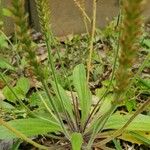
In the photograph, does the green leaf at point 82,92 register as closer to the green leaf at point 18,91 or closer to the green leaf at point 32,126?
the green leaf at point 32,126

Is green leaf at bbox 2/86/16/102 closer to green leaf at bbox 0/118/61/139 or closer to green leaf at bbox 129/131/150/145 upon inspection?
green leaf at bbox 0/118/61/139

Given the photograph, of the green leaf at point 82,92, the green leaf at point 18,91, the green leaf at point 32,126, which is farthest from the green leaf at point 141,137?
the green leaf at point 18,91

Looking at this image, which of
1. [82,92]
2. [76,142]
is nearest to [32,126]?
[76,142]

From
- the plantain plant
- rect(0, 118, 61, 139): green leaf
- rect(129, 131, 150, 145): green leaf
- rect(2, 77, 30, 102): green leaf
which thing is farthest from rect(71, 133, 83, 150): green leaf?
rect(2, 77, 30, 102): green leaf

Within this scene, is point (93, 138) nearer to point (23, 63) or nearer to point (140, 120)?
point (140, 120)

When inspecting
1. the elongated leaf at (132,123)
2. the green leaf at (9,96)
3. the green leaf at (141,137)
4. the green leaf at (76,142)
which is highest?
the green leaf at (9,96)

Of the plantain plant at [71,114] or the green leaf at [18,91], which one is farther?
the green leaf at [18,91]

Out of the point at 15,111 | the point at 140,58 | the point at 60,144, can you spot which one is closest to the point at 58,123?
the point at 60,144
